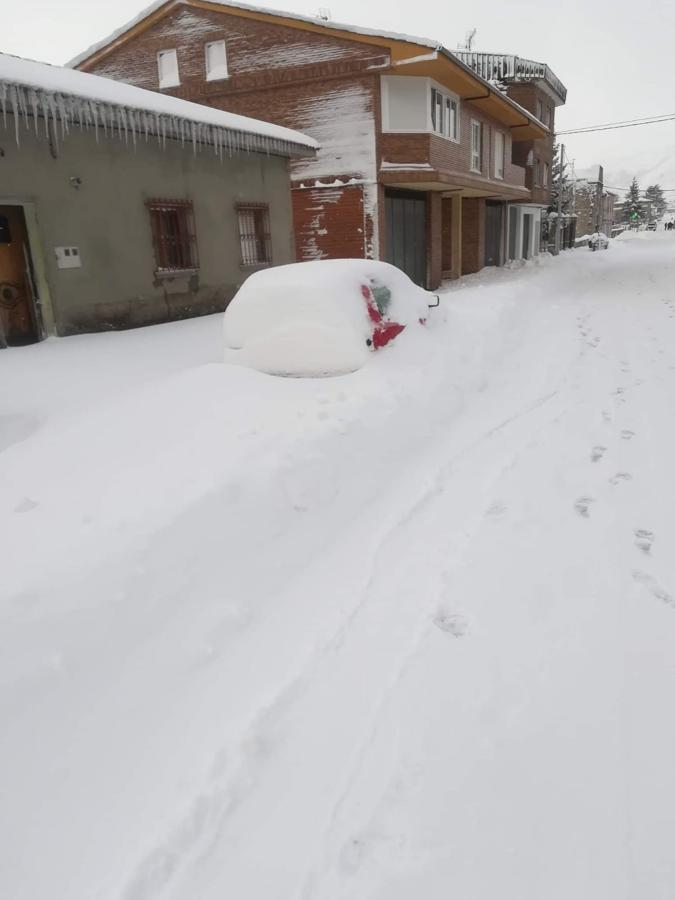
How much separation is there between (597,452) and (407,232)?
14.4 meters

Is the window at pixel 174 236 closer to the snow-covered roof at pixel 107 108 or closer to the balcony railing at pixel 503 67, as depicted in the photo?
the snow-covered roof at pixel 107 108

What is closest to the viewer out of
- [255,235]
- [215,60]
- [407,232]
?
[255,235]

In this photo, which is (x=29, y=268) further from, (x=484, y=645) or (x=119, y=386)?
(x=484, y=645)

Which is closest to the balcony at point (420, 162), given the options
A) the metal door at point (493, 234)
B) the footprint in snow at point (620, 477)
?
the metal door at point (493, 234)

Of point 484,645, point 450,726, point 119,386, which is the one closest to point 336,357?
point 119,386

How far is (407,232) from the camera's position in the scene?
18031 mm

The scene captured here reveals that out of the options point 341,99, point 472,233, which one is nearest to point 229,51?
point 341,99

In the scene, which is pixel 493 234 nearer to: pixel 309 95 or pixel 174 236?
pixel 309 95

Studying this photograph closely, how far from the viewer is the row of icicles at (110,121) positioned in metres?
7.93

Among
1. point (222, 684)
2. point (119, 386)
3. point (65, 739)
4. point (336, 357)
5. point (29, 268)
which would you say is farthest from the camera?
point (29, 268)

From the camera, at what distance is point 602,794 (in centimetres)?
214

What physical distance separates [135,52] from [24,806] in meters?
21.2

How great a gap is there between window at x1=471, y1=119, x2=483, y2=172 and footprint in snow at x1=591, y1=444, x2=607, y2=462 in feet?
55.7

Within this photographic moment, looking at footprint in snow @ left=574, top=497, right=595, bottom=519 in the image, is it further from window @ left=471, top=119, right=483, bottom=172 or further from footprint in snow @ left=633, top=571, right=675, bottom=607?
window @ left=471, top=119, right=483, bottom=172
